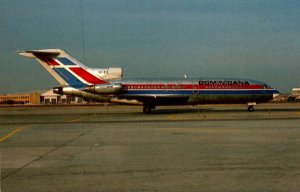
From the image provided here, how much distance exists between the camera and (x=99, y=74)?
41.4 metres

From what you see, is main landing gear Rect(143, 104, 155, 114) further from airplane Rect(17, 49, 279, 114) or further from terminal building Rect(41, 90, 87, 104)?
terminal building Rect(41, 90, 87, 104)

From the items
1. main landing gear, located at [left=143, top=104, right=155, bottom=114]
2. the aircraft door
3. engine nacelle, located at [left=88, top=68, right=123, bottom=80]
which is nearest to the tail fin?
engine nacelle, located at [left=88, top=68, right=123, bottom=80]

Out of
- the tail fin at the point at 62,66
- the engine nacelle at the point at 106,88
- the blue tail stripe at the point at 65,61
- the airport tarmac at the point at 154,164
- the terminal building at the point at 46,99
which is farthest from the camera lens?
the terminal building at the point at 46,99

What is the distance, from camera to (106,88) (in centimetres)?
3819

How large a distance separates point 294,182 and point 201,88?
33.1m

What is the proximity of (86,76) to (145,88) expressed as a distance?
650cm

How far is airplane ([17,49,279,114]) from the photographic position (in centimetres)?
3909

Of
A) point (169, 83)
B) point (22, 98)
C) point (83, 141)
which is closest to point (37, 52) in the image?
point (169, 83)

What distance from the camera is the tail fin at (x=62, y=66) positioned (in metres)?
39.5

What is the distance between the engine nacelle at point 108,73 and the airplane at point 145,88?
0.72m

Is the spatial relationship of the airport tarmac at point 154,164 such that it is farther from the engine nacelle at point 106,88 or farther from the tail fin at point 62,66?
the tail fin at point 62,66

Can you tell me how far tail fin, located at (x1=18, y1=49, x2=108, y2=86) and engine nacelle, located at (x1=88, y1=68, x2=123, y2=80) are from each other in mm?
1656

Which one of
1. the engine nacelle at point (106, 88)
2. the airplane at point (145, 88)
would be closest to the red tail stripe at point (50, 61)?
the airplane at point (145, 88)

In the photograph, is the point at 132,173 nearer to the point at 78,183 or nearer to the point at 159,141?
the point at 78,183
